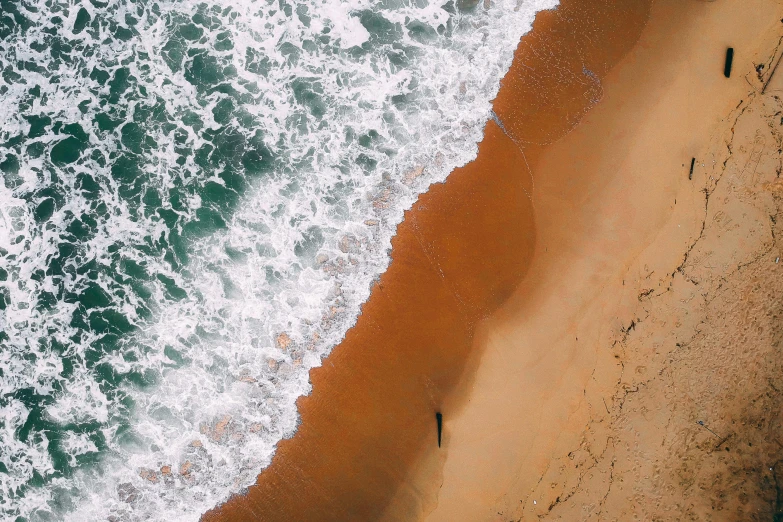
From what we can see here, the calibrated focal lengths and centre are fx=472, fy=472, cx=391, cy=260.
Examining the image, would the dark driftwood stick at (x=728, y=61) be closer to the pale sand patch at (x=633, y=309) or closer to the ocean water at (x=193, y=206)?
the pale sand patch at (x=633, y=309)

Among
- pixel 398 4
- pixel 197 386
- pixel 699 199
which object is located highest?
pixel 398 4

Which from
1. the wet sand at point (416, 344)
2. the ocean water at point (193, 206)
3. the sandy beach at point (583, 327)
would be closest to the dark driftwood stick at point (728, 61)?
the sandy beach at point (583, 327)

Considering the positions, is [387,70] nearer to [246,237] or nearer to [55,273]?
[246,237]

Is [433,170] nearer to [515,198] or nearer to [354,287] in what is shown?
[515,198]

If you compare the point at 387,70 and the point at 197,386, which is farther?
the point at 387,70

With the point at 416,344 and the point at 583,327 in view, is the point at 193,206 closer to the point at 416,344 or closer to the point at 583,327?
the point at 416,344

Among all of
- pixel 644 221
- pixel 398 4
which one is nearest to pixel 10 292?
pixel 398 4

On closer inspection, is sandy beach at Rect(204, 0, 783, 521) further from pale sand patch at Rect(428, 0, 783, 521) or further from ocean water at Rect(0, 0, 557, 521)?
ocean water at Rect(0, 0, 557, 521)

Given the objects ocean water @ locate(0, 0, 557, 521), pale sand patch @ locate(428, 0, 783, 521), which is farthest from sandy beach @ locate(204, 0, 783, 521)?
ocean water @ locate(0, 0, 557, 521)

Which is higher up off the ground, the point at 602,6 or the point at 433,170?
the point at 602,6
